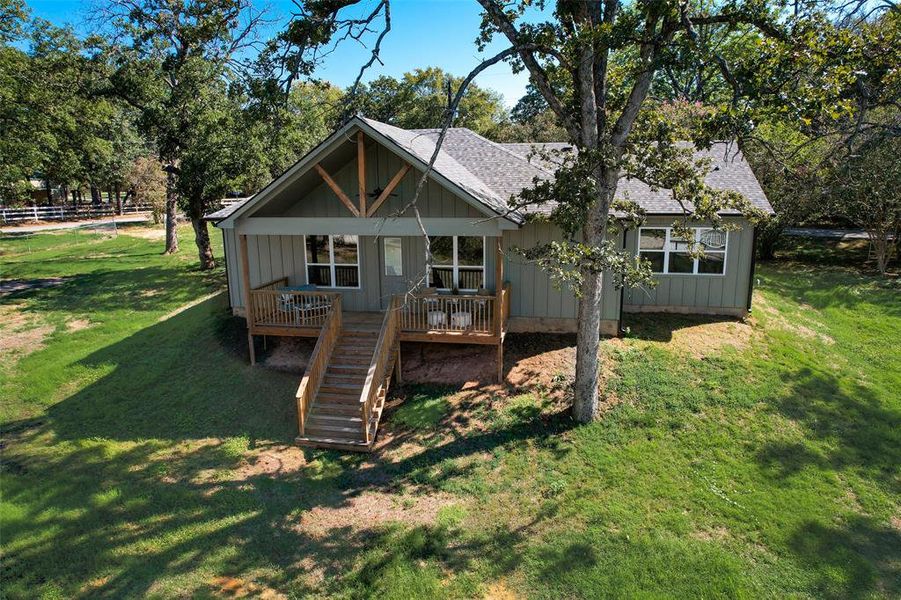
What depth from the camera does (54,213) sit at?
144ft

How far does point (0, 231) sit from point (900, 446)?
48.7 metres

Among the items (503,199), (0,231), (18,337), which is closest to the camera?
(503,199)

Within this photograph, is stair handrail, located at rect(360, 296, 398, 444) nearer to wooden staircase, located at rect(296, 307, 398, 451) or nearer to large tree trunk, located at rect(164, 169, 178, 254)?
wooden staircase, located at rect(296, 307, 398, 451)

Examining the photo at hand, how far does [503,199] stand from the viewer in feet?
44.7

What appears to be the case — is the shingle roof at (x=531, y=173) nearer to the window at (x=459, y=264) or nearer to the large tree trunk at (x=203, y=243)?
the window at (x=459, y=264)

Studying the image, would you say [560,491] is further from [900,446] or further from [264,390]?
[264,390]

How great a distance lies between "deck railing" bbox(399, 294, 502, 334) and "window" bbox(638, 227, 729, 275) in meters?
5.38

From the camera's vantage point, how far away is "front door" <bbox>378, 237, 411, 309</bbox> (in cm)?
1422

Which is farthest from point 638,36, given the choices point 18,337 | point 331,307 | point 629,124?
point 18,337

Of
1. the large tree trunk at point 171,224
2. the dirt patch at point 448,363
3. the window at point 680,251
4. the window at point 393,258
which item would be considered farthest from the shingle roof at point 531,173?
the large tree trunk at point 171,224

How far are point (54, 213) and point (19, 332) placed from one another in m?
35.0

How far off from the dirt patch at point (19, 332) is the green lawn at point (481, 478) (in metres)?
0.14

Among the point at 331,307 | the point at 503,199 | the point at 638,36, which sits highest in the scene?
the point at 638,36

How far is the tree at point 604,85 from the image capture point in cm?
916
